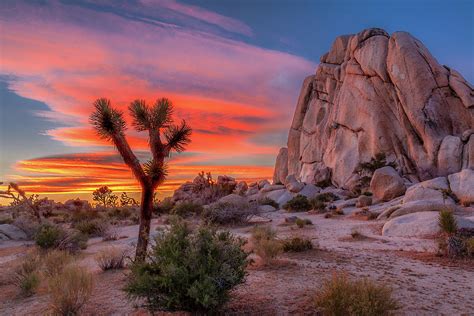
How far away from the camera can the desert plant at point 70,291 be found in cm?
656

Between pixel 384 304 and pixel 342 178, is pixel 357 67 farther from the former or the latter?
pixel 384 304

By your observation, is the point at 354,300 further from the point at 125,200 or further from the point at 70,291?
the point at 125,200

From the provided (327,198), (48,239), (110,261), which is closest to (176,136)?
(110,261)

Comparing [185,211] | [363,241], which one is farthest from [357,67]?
[363,241]

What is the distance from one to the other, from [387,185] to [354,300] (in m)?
25.8

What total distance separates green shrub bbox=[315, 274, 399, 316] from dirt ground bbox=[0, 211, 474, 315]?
0.57 meters

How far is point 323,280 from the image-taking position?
8.13m

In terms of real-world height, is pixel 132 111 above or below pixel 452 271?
above

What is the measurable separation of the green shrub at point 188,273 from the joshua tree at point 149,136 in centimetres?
357

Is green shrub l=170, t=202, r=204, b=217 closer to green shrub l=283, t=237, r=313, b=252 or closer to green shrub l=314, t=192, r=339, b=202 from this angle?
green shrub l=314, t=192, r=339, b=202

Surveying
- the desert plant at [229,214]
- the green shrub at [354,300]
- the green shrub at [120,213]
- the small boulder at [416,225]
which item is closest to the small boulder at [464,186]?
the small boulder at [416,225]

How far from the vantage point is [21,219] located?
2283 centimetres

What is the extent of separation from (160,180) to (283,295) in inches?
180

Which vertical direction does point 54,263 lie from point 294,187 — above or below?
below
